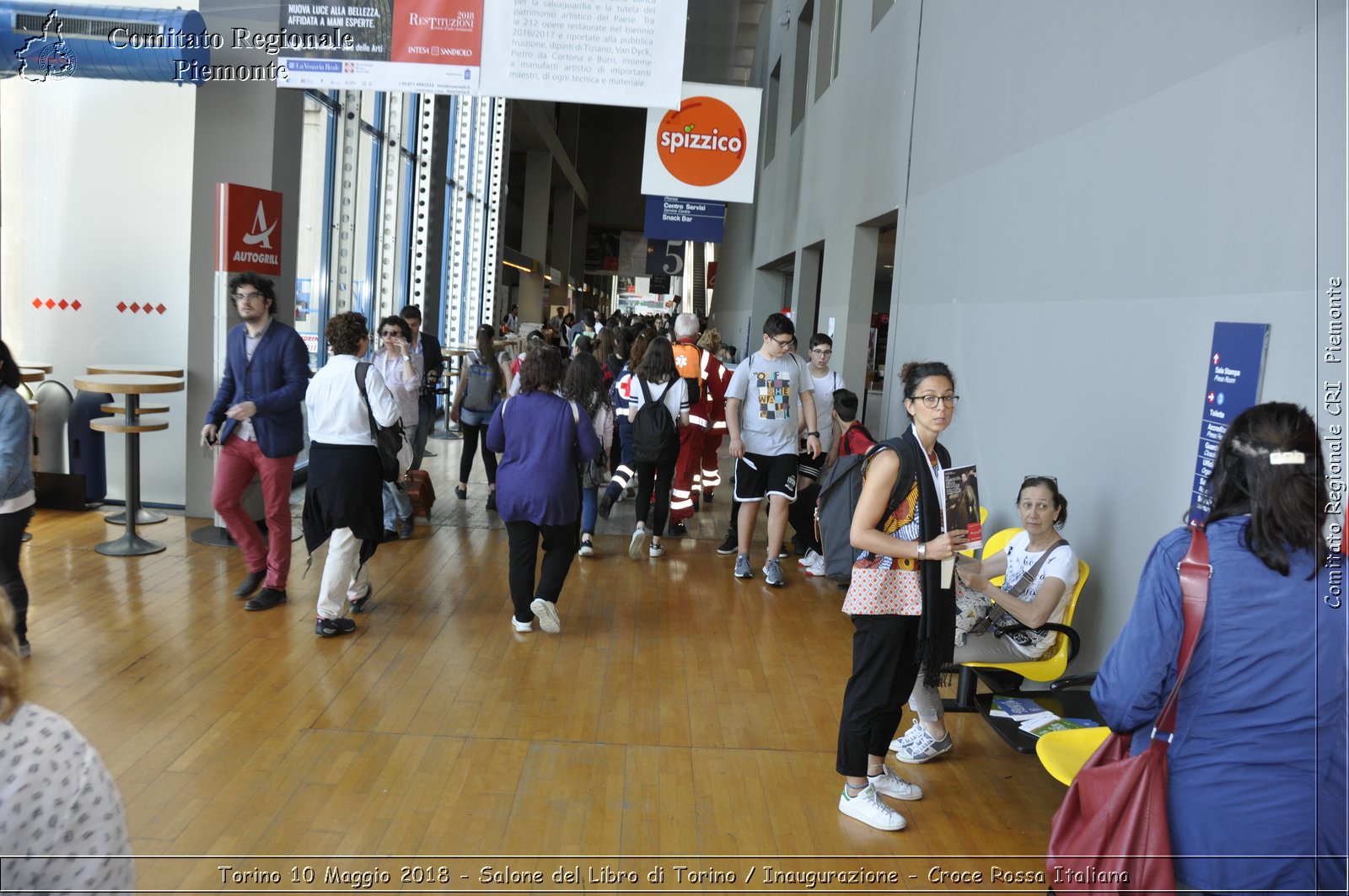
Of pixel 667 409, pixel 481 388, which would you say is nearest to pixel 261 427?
pixel 667 409

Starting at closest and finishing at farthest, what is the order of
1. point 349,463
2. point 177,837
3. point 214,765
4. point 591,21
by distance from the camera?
1. point 177,837
2. point 214,765
3. point 349,463
4. point 591,21

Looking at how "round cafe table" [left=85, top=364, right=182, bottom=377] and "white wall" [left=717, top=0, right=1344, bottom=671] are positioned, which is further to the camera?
"round cafe table" [left=85, top=364, right=182, bottom=377]

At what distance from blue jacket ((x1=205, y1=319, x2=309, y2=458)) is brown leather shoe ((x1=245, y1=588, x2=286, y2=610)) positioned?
2.44ft

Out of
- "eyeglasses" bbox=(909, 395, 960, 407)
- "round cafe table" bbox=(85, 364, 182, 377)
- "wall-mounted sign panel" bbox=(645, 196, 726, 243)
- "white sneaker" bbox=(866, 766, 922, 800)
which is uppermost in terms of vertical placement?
"wall-mounted sign panel" bbox=(645, 196, 726, 243)

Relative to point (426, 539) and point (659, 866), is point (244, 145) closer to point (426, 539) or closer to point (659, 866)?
point (426, 539)

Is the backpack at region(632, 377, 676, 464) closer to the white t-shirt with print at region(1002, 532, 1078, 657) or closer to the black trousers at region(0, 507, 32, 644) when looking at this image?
the white t-shirt with print at region(1002, 532, 1078, 657)

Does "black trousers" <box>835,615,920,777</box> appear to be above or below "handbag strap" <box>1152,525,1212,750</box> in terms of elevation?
below

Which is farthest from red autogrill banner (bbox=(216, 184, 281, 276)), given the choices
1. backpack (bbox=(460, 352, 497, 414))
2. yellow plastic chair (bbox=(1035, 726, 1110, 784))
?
yellow plastic chair (bbox=(1035, 726, 1110, 784))

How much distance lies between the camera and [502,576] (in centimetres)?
620

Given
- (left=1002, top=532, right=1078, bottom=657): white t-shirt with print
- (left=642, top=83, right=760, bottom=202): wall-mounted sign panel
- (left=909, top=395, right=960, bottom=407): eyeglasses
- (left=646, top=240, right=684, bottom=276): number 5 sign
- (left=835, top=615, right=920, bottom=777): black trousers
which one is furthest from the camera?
(left=646, top=240, right=684, bottom=276): number 5 sign

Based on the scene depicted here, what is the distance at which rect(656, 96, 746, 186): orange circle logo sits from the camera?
1012cm

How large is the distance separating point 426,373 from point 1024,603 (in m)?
5.38

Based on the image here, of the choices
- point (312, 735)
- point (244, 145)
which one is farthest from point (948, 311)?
point (244, 145)

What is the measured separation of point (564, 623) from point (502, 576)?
3.13 feet
